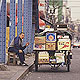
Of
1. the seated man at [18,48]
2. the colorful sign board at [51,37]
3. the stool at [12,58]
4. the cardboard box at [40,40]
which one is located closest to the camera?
the cardboard box at [40,40]

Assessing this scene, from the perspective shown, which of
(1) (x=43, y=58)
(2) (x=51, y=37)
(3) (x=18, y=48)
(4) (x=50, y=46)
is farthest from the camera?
(3) (x=18, y=48)

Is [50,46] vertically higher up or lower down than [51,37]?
lower down

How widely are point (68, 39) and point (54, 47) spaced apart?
27.0 inches

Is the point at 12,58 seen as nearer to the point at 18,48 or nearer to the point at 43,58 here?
Answer: the point at 18,48

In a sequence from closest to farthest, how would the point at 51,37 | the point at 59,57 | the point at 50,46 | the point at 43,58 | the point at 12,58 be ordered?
1. the point at 43,58
2. the point at 59,57
3. the point at 50,46
4. the point at 51,37
5. the point at 12,58

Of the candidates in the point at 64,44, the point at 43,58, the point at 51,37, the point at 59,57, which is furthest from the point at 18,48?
the point at 64,44

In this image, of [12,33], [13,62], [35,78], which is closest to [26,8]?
[12,33]

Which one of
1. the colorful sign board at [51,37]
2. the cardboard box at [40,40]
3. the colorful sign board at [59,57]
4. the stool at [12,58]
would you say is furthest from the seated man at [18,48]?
the colorful sign board at [59,57]

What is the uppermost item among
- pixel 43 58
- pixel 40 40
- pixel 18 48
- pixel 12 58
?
pixel 40 40

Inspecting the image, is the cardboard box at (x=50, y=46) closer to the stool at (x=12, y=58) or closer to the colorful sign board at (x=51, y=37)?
the colorful sign board at (x=51, y=37)

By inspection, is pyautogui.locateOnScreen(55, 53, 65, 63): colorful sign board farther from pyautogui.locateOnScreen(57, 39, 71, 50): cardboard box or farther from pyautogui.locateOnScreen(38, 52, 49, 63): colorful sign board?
pyautogui.locateOnScreen(38, 52, 49, 63): colorful sign board

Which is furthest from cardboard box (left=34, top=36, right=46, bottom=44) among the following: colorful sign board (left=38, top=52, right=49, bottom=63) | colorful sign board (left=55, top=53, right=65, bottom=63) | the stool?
the stool

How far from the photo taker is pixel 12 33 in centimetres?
2136

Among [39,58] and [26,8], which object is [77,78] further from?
Result: [26,8]
